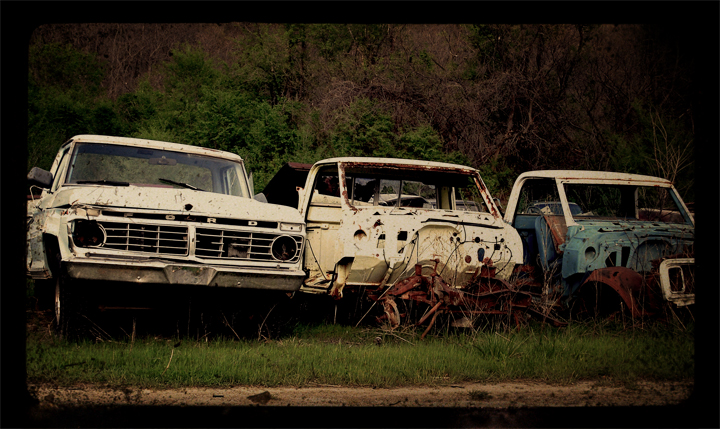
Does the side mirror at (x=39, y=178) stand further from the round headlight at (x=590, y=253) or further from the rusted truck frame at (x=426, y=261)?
the round headlight at (x=590, y=253)

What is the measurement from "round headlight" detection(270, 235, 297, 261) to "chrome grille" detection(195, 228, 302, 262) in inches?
1.0

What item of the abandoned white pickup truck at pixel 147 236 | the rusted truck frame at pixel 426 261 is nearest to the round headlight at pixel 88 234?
the abandoned white pickup truck at pixel 147 236

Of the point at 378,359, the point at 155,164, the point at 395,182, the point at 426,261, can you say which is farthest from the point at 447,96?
the point at 378,359

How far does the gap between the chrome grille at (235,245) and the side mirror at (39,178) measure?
5.64 ft

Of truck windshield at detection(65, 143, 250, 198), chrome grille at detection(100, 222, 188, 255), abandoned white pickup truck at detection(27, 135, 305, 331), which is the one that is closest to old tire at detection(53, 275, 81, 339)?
abandoned white pickup truck at detection(27, 135, 305, 331)

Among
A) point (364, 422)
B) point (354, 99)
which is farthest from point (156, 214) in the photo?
point (354, 99)

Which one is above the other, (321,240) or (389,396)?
(321,240)

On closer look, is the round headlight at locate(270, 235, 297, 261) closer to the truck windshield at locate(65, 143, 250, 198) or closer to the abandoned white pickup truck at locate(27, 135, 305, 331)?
the abandoned white pickup truck at locate(27, 135, 305, 331)

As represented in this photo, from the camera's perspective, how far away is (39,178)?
5.44 metres

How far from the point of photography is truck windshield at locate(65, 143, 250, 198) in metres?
5.83

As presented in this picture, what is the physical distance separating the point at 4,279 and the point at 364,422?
2.23 metres

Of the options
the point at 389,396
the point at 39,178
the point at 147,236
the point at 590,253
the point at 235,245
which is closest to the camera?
the point at 389,396

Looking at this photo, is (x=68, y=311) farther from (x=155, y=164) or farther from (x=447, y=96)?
(x=447, y=96)

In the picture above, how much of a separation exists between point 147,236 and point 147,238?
6 centimetres
